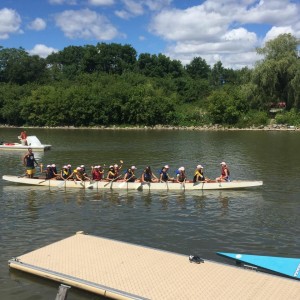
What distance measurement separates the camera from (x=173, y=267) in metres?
13.7

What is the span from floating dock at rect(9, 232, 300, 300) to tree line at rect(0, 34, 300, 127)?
66761 millimetres

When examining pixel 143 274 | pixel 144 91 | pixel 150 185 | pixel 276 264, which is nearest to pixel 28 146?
pixel 150 185

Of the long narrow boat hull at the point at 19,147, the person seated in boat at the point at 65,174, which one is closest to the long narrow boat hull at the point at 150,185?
the person seated in boat at the point at 65,174

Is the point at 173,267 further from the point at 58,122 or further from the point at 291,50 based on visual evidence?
the point at 58,122

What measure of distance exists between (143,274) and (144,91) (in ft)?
289

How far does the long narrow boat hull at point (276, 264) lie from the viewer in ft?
44.4

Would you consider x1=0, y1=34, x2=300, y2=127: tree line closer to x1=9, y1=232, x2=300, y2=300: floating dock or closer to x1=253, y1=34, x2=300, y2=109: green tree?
x1=253, y1=34, x2=300, y2=109: green tree

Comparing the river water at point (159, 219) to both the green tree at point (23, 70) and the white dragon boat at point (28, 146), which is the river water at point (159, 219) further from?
the green tree at point (23, 70)

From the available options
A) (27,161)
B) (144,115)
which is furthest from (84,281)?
(144,115)

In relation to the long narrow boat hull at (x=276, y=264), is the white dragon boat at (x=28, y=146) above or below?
above

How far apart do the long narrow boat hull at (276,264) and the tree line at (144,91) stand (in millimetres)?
65735

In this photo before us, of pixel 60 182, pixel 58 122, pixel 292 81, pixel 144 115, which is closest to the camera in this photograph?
pixel 60 182

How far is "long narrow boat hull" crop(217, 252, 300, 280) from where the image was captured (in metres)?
13.5

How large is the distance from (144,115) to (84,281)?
268 ft
